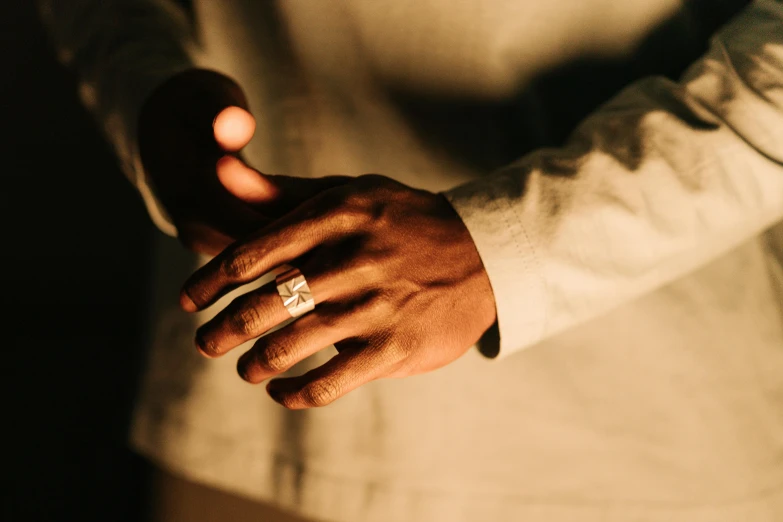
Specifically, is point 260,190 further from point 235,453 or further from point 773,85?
point 773,85

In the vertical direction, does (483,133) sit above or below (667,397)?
above

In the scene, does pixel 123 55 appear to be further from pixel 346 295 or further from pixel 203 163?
pixel 346 295

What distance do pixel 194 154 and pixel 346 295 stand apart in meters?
0.30

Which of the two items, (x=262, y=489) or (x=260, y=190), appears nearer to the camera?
(x=260, y=190)

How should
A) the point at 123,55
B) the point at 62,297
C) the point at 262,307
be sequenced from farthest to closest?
the point at 62,297
the point at 123,55
the point at 262,307

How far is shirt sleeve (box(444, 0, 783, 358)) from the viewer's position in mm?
451

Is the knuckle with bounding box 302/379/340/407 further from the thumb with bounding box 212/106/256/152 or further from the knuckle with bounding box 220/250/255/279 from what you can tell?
the thumb with bounding box 212/106/256/152

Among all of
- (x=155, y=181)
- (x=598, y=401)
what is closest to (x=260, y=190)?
(x=155, y=181)

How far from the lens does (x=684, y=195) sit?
457 mm

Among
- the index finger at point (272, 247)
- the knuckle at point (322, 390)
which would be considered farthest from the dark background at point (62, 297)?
the knuckle at point (322, 390)

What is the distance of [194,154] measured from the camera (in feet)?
1.87

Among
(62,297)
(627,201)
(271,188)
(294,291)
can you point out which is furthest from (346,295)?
(62,297)

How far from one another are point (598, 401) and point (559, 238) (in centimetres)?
25

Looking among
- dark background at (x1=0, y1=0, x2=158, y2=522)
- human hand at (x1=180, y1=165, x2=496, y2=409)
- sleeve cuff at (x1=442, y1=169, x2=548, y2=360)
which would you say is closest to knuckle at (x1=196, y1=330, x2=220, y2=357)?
human hand at (x1=180, y1=165, x2=496, y2=409)
